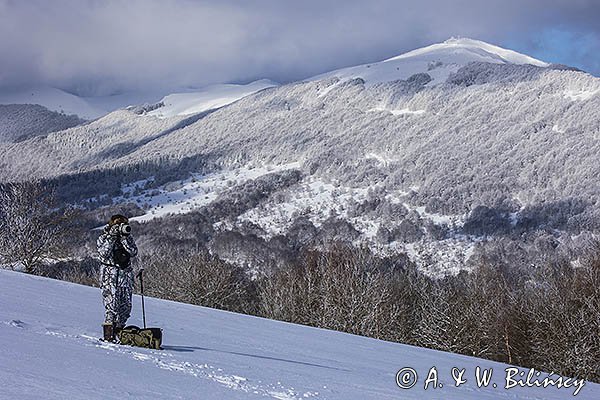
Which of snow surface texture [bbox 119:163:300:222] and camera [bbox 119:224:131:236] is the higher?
snow surface texture [bbox 119:163:300:222]

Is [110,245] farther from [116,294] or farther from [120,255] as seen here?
[116,294]

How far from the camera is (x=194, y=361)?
8977mm

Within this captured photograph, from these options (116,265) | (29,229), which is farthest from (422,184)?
(116,265)

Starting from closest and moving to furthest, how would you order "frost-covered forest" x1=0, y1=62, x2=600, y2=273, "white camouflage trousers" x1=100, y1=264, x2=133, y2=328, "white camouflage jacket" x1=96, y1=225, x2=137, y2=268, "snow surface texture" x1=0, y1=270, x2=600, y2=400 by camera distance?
"snow surface texture" x1=0, y1=270, x2=600, y2=400
"white camouflage trousers" x1=100, y1=264, x2=133, y2=328
"white camouflage jacket" x1=96, y1=225, x2=137, y2=268
"frost-covered forest" x1=0, y1=62, x2=600, y2=273

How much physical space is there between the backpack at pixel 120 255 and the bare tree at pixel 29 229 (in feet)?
66.3

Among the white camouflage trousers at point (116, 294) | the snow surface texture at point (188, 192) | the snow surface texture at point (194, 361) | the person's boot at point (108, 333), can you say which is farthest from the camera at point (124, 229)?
the snow surface texture at point (188, 192)

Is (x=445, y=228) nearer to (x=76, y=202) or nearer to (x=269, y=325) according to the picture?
(x=76, y=202)

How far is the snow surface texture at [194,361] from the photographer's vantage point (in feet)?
21.9

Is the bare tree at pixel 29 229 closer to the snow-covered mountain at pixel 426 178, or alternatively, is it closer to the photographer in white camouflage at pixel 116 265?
the photographer in white camouflage at pixel 116 265

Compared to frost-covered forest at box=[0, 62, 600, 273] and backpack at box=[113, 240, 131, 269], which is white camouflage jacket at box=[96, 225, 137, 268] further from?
frost-covered forest at box=[0, 62, 600, 273]

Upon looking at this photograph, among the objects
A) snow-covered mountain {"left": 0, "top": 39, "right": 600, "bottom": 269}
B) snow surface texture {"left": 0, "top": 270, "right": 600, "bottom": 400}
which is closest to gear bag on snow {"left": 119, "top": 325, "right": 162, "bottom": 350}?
snow surface texture {"left": 0, "top": 270, "right": 600, "bottom": 400}

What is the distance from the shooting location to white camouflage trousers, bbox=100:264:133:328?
10.0m

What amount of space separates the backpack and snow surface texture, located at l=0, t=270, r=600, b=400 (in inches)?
47.9

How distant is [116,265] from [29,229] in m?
20.7
